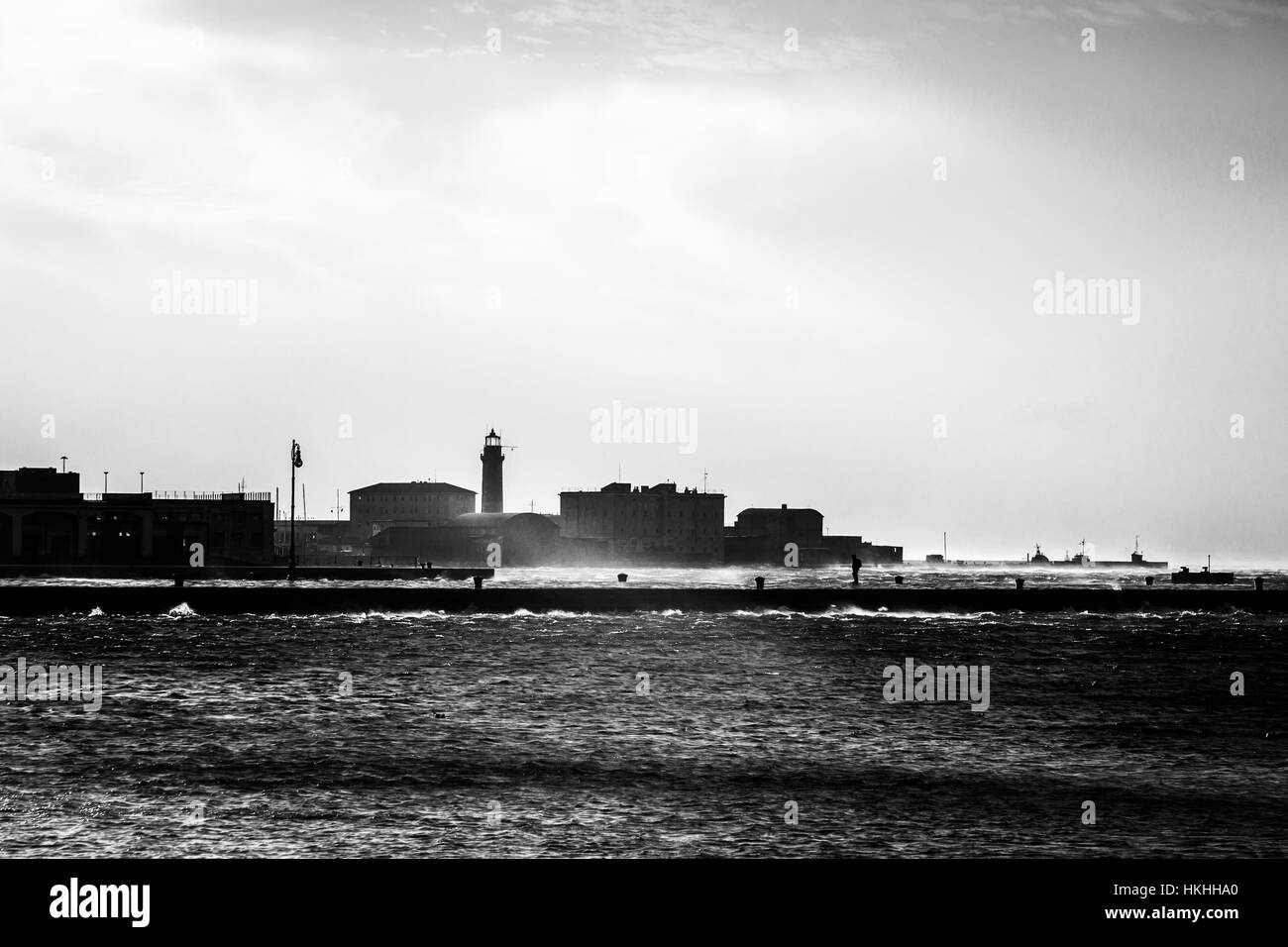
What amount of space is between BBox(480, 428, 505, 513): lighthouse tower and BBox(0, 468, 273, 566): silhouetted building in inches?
2031

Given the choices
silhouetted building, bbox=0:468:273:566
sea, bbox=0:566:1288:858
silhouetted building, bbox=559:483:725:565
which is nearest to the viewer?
sea, bbox=0:566:1288:858

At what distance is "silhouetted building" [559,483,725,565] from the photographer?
18512cm

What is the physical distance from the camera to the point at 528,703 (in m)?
36.3

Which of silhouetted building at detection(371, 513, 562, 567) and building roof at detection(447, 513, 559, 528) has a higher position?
building roof at detection(447, 513, 559, 528)

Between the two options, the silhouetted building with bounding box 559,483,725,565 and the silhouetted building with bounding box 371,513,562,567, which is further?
the silhouetted building with bounding box 559,483,725,565

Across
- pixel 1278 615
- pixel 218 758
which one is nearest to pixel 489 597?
pixel 218 758

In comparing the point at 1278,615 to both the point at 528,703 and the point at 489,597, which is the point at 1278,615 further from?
the point at 528,703

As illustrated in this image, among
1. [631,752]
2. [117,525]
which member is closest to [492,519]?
[117,525]

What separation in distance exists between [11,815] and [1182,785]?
20773mm

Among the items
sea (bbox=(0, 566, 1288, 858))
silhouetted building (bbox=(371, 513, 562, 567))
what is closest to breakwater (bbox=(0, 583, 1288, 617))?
sea (bbox=(0, 566, 1288, 858))

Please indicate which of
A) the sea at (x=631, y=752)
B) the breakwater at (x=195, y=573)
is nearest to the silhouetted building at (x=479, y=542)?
the breakwater at (x=195, y=573)

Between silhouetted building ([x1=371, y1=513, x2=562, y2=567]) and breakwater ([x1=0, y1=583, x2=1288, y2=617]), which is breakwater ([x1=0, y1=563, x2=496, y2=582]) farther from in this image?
silhouetted building ([x1=371, y1=513, x2=562, y2=567])

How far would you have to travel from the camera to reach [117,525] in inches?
4503
